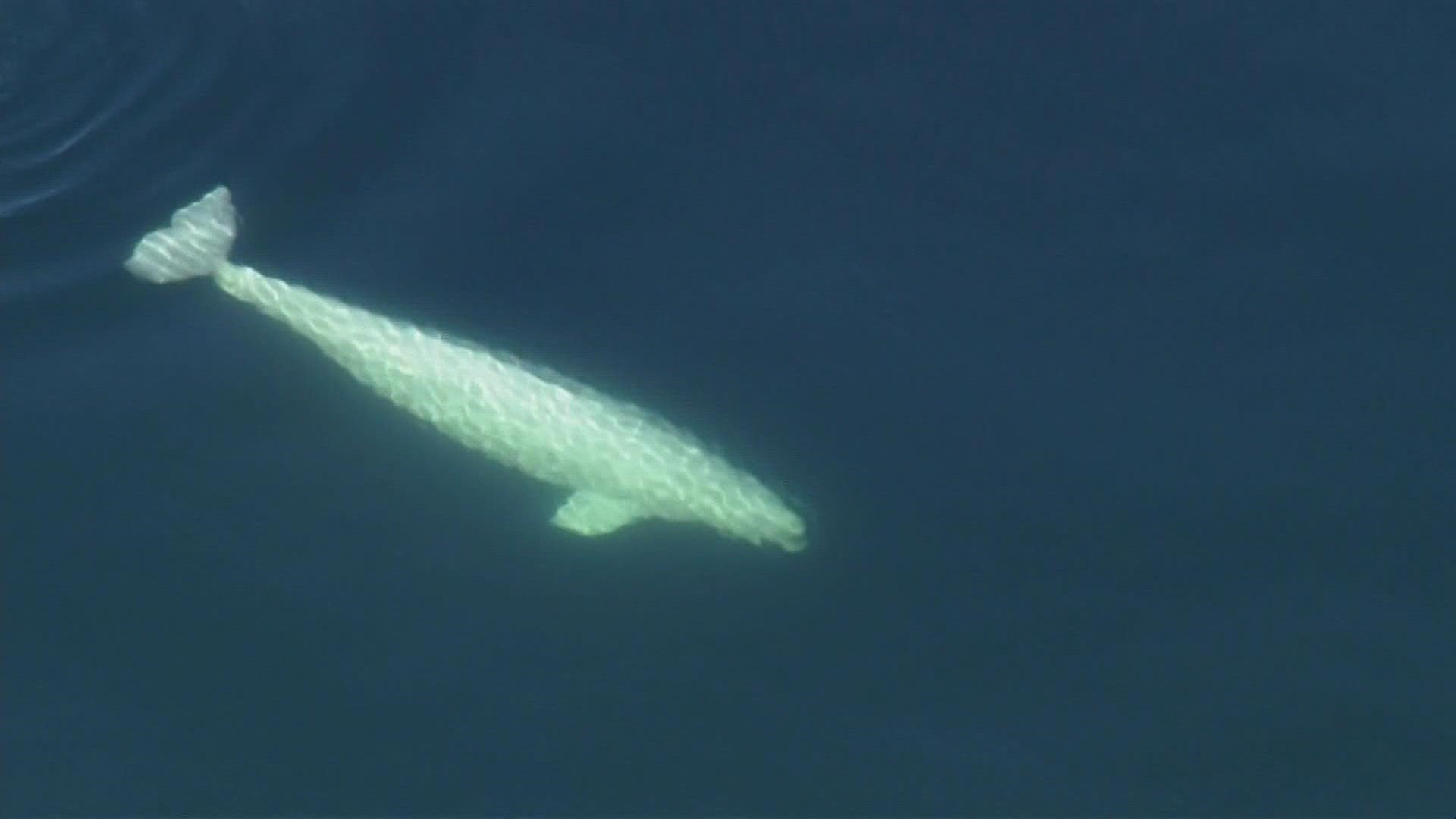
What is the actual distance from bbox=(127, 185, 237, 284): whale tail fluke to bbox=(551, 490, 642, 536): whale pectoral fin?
8717mm

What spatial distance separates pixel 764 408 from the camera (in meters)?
37.4

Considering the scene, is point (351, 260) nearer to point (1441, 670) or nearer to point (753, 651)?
point (753, 651)

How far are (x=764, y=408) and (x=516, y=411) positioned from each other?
4685 millimetres

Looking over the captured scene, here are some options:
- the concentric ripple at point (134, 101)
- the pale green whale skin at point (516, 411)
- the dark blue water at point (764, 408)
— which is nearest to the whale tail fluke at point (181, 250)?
the pale green whale skin at point (516, 411)

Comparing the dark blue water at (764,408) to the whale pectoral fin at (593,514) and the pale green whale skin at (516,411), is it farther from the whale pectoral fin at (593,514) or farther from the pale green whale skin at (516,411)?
the pale green whale skin at (516,411)

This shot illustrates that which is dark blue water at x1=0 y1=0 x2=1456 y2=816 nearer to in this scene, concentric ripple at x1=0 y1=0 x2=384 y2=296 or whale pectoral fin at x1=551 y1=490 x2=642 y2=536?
concentric ripple at x1=0 y1=0 x2=384 y2=296

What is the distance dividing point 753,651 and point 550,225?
10.4 meters

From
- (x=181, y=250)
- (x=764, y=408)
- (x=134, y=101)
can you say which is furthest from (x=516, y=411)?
(x=134, y=101)

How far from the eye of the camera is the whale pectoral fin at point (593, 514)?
119 ft

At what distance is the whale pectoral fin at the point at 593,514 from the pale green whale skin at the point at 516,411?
0.02 metres

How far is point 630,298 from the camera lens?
3903 centimetres

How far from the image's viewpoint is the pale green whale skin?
120ft

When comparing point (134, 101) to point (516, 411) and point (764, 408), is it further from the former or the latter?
point (764, 408)

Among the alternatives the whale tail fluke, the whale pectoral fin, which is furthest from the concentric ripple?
the whale pectoral fin
